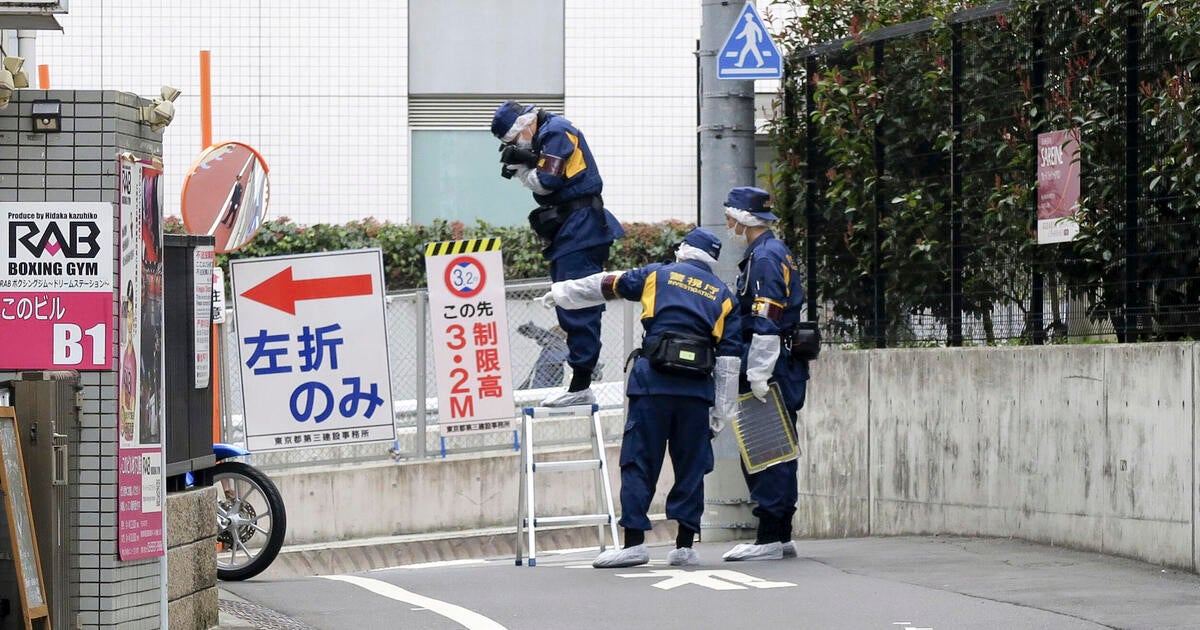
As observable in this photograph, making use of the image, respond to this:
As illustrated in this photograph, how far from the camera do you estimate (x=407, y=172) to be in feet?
81.8

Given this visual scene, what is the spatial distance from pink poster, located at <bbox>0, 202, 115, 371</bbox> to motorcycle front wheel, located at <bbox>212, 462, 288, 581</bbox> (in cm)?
380

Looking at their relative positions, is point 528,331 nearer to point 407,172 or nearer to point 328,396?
point 328,396

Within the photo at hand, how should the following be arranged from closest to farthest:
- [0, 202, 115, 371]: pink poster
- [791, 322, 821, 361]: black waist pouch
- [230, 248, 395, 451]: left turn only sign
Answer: [0, 202, 115, 371]: pink poster, [791, 322, 821, 361]: black waist pouch, [230, 248, 395, 451]: left turn only sign

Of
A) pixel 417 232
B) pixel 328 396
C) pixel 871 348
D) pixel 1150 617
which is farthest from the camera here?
pixel 417 232

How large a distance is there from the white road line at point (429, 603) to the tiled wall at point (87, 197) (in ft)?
5.93

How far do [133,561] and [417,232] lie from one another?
664 inches

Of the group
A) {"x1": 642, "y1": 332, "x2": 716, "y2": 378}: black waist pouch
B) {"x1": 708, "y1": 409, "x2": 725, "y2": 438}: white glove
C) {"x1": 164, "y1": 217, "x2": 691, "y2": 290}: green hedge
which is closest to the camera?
{"x1": 642, "y1": 332, "x2": 716, "y2": 378}: black waist pouch

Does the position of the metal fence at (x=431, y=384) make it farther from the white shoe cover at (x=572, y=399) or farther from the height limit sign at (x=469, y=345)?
the white shoe cover at (x=572, y=399)

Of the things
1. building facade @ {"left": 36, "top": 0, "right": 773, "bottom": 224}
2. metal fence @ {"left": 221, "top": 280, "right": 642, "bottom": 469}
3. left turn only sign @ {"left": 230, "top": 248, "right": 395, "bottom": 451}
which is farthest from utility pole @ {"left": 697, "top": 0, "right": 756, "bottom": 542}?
building facade @ {"left": 36, "top": 0, "right": 773, "bottom": 224}

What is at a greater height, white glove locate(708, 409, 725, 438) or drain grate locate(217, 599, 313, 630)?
white glove locate(708, 409, 725, 438)

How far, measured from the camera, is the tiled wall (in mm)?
6688

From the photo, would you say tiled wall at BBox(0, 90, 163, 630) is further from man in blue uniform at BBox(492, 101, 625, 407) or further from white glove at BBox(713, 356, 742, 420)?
man in blue uniform at BBox(492, 101, 625, 407)

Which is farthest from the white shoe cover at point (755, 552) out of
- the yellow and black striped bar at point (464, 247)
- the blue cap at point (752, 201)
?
the yellow and black striped bar at point (464, 247)

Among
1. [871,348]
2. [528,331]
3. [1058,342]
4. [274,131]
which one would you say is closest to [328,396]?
[528,331]
